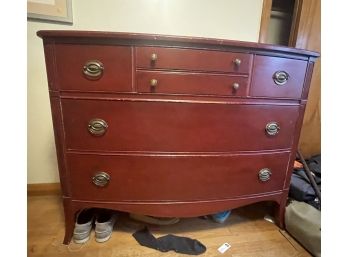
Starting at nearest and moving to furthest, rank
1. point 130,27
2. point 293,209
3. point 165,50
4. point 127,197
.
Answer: point 165,50 → point 127,197 → point 293,209 → point 130,27

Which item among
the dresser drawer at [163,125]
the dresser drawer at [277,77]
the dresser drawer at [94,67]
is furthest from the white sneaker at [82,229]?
the dresser drawer at [277,77]

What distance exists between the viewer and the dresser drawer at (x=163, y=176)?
0.95 metres

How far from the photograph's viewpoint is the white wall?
1281 millimetres

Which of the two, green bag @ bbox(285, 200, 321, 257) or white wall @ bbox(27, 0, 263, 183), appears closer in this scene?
green bag @ bbox(285, 200, 321, 257)

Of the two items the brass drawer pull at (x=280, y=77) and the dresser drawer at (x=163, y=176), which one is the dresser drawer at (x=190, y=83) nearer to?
the brass drawer pull at (x=280, y=77)

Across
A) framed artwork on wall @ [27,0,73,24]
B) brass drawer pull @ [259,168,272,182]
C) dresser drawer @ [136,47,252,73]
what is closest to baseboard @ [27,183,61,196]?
framed artwork on wall @ [27,0,73,24]

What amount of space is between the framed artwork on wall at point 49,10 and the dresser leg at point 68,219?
41.0 inches

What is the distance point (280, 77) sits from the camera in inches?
38.1

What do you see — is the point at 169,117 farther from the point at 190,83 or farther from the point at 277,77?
the point at 277,77

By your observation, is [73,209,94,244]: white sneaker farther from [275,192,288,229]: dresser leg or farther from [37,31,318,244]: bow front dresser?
[275,192,288,229]: dresser leg

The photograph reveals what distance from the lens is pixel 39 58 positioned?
50.9 inches
